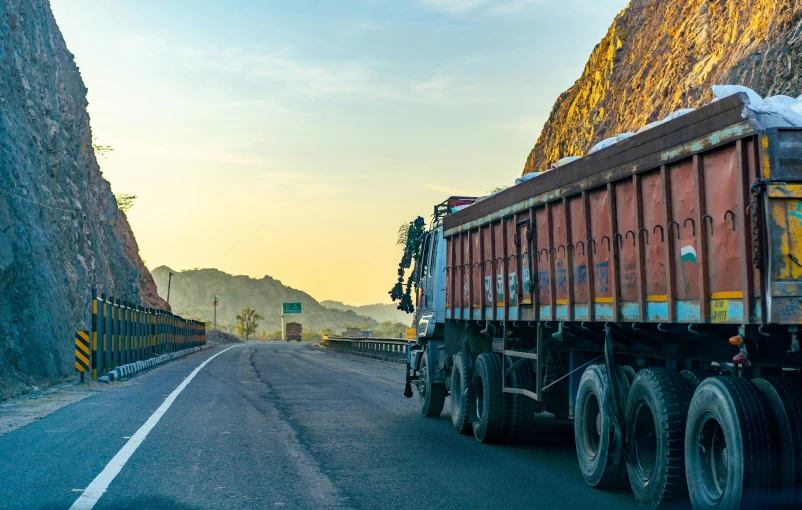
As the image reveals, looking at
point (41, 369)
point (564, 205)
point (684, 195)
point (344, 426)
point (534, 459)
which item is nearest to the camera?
point (684, 195)

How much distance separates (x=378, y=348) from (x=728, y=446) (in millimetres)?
41018

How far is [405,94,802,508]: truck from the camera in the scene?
230 inches

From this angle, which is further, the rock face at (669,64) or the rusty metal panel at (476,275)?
the rock face at (669,64)

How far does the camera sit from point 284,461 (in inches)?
387

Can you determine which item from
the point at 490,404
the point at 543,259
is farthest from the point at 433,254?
the point at 543,259

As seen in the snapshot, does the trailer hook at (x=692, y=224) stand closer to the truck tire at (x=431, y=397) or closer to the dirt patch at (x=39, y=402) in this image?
the truck tire at (x=431, y=397)

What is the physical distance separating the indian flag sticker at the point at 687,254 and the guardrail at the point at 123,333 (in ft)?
67.6

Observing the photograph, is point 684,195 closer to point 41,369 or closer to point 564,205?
point 564,205

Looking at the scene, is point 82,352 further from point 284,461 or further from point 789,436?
point 789,436

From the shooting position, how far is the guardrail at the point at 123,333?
83.4 ft

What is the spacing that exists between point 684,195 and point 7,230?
79.9 ft

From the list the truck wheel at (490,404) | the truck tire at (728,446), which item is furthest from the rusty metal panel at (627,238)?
the truck wheel at (490,404)

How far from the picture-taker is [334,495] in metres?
7.93

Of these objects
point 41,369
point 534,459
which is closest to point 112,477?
point 534,459
